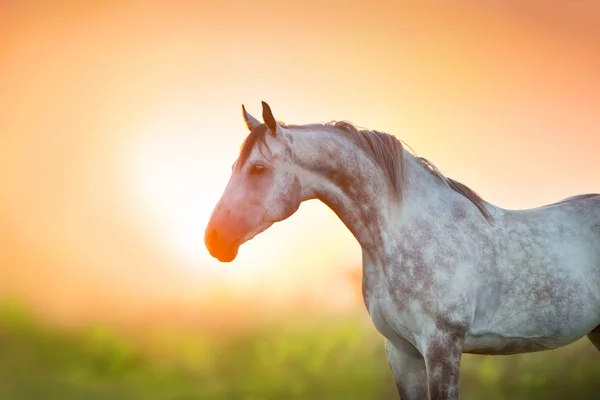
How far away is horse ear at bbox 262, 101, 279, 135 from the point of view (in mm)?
3621

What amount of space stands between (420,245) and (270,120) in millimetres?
1137

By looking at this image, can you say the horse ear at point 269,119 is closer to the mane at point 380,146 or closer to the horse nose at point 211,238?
the mane at point 380,146

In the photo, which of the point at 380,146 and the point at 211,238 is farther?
the point at 380,146

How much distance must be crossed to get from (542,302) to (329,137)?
1686mm

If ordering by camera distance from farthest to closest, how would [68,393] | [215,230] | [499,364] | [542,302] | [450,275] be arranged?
[499,364], [68,393], [542,302], [450,275], [215,230]

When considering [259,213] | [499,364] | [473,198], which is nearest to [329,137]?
[259,213]

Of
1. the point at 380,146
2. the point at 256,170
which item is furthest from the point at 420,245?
the point at 256,170

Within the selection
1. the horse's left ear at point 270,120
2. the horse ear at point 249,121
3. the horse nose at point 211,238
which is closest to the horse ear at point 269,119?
the horse's left ear at point 270,120

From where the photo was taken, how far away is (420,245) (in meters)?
3.96

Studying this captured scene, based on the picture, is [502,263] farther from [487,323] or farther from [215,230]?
[215,230]

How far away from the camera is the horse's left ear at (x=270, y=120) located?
363 cm

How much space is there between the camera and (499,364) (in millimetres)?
7391

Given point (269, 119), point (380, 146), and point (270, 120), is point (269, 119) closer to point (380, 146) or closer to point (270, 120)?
point (270, 120)

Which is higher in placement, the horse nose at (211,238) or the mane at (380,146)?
the mane at (380,146)
